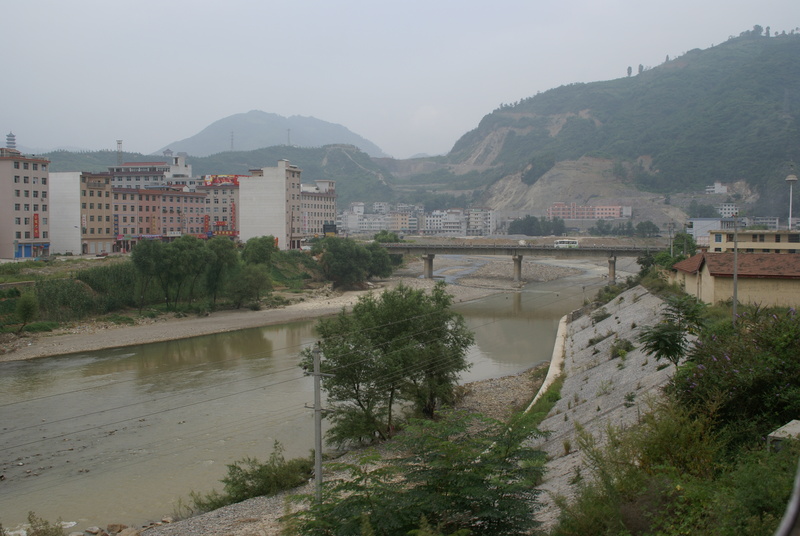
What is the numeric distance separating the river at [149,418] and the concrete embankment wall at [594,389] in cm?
362

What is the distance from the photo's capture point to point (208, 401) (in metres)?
24.3

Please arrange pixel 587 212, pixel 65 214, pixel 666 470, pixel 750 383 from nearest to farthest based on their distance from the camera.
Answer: pixel 666 470
pixel 750 383
pixel 65 214
pixel 587 212

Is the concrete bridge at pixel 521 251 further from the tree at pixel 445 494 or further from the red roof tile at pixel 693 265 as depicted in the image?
the tree at pixel 445 494

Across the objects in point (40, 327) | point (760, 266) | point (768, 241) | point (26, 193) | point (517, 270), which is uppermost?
point (26, 193)

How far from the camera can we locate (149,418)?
2247 cm

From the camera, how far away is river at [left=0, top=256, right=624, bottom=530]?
53.8ft

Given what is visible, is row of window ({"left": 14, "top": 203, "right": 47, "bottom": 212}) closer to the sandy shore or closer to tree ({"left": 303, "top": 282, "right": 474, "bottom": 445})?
the sandy shore

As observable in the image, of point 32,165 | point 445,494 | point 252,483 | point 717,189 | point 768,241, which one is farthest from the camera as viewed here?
point 717,189

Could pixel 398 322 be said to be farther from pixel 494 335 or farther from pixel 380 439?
pixel 494 335

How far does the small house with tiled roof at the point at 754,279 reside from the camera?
24.5 meters

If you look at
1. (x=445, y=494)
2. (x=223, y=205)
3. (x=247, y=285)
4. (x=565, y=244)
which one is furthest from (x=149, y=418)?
(x=223, y=205)

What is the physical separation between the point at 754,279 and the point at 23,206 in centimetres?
5472

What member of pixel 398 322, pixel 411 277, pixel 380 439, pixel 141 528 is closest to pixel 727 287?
pixel 398 322

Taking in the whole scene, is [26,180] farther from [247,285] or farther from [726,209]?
[726,209]
